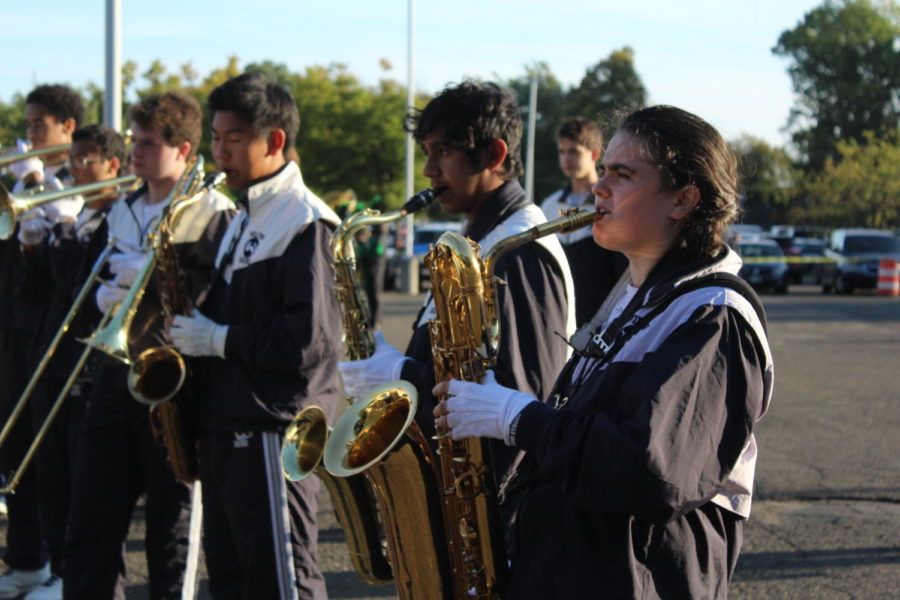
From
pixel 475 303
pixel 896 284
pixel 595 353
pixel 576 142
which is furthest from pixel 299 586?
pixel 896 284

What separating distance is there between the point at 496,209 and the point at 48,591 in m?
3.24

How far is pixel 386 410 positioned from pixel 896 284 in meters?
26.4

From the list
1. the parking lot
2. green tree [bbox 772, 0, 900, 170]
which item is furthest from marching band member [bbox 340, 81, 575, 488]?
green tree [bbox 772, 0, 900, 170]

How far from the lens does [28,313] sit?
5520 mm

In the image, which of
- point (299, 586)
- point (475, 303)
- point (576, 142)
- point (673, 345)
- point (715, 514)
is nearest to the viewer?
point (673, 345)

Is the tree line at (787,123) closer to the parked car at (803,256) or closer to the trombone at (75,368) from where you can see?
the parked car at (803,256)

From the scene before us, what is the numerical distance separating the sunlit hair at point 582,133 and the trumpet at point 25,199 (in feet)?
10.3

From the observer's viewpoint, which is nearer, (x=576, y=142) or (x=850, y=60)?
(x=576, y=142)

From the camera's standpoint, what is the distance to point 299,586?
3.58 m

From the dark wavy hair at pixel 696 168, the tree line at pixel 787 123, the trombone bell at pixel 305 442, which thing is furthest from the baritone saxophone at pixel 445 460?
the tree line at pixel 787 123

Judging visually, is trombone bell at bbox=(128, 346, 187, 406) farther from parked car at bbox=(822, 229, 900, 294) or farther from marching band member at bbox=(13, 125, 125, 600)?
parked car at bbox=(822, 229, 900, 294)

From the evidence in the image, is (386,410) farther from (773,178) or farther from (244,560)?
(773,178)

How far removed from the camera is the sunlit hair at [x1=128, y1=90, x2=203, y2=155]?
176 inches

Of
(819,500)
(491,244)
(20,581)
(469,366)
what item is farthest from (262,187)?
(819,500)
